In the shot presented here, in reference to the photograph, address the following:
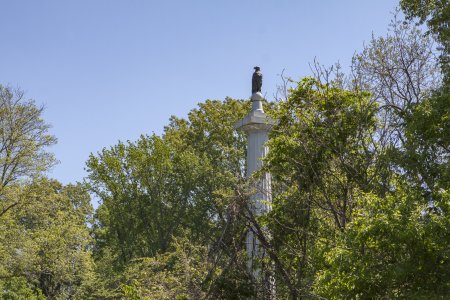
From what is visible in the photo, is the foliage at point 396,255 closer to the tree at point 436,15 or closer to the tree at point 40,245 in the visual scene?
the tree at point 436,15

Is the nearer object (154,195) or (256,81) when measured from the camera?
(256,81)

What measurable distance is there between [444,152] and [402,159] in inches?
31.8

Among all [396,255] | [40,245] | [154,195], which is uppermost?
[154,195]

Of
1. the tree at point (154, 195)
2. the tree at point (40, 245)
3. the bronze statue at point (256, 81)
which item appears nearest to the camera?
the bronze statue at point (256, 81)

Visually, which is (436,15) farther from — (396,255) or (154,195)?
(154,195)

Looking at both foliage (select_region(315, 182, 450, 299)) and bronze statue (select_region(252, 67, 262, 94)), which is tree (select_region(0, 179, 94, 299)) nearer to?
bronze statue (select_region(252, 67, 262, 94))

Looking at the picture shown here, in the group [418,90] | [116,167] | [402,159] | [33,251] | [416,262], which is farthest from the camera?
[116,167]

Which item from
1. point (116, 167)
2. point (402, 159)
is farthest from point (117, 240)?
point (402, 159)

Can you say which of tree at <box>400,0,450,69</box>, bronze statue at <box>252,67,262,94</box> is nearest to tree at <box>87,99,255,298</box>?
bronze statue at <box>252,67,262,94</box>

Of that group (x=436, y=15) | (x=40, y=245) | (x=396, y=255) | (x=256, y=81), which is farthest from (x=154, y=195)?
(x=396, y=255)

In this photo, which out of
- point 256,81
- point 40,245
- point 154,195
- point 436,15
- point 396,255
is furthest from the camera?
point 154,195

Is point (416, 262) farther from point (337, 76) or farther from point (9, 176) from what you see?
point (9, 176)

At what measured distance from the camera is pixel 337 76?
16.2 m

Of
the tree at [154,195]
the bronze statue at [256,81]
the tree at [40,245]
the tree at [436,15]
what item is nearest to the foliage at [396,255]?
the tree at [436,15]
